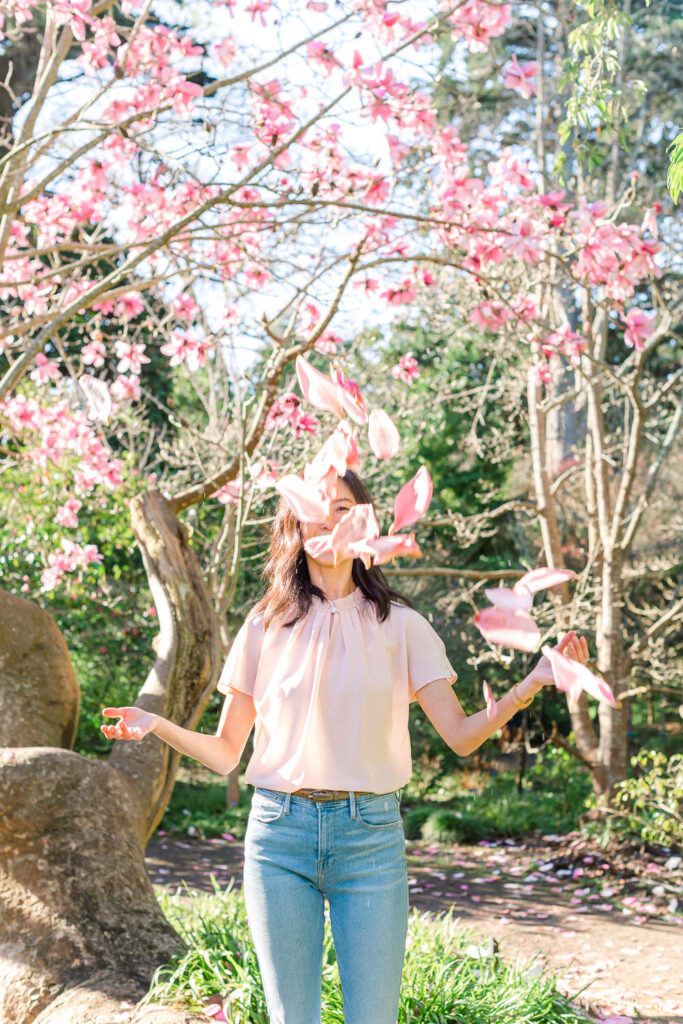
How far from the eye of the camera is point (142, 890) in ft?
9.66

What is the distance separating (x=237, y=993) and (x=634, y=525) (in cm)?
478

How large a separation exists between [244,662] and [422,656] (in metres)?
0.35

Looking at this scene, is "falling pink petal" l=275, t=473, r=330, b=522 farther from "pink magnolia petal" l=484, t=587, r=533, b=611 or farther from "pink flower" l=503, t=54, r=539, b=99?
"pink flower" l=503, t=54, r=539, b=99

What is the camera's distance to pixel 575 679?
1177 mm

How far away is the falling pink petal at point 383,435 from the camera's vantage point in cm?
135

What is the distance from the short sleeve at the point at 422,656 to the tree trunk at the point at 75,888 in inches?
49.9

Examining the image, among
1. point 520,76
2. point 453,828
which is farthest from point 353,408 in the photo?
point 453,828

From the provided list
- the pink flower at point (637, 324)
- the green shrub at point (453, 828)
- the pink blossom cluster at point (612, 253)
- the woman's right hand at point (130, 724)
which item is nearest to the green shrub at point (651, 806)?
the green shrub at point (453, 828)

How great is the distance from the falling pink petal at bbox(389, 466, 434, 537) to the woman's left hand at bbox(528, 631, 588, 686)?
13.9 inches

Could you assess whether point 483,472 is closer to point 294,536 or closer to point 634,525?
point 634,525

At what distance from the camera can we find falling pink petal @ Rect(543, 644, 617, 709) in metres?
1.13

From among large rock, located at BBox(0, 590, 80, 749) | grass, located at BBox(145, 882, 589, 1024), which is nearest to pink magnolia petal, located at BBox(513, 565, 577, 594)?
grass, located at BBox(145, 882, 589, 1024)

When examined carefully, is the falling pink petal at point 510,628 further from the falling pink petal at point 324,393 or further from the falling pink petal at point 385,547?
the falling pink petal at point 324,393

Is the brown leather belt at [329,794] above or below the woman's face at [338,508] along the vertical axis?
below
